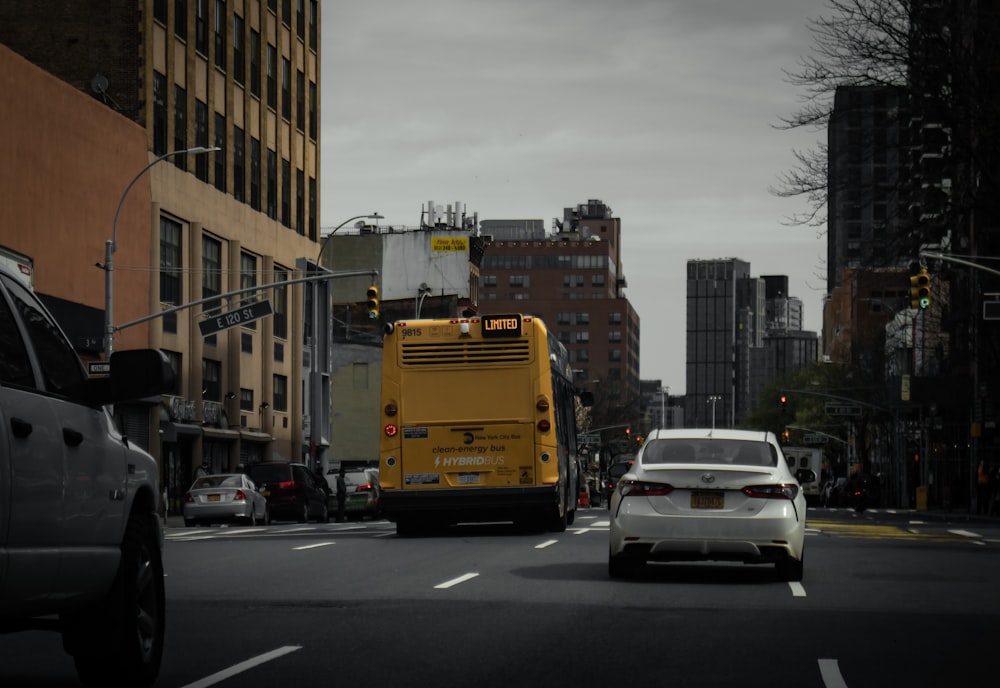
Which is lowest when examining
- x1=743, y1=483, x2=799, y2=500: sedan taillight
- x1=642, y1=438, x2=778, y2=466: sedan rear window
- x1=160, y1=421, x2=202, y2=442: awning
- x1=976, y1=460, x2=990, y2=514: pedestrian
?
x1=976, y1=460, x2=990, y2=514: pedestrian

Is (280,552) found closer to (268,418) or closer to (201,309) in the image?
(201,309)

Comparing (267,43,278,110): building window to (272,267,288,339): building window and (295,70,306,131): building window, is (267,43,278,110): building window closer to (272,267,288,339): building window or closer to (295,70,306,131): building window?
(295,70,306,131): building window

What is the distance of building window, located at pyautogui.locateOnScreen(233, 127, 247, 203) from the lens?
62.6m

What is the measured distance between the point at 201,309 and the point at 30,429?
5177 centimetres

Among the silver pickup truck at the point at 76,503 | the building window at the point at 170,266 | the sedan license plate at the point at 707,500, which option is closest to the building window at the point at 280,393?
the building window at the point at 170,266

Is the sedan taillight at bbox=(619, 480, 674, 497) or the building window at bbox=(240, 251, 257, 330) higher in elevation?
the building window at bbox=(240, 251, 257, 330)

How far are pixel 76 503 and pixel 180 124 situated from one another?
49.5 m

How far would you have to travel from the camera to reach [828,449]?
135 m

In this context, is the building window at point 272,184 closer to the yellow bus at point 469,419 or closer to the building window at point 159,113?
the building window at point 159,113

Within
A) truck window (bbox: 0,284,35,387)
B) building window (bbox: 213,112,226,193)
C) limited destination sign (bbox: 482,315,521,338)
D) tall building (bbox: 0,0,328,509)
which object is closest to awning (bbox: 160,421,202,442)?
tall building (bbox: 0,0,328,509)

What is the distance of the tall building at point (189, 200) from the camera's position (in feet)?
159

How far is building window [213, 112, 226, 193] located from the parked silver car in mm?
20778

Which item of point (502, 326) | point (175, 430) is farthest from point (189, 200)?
point (502, 326)

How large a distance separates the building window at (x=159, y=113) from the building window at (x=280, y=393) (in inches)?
634
